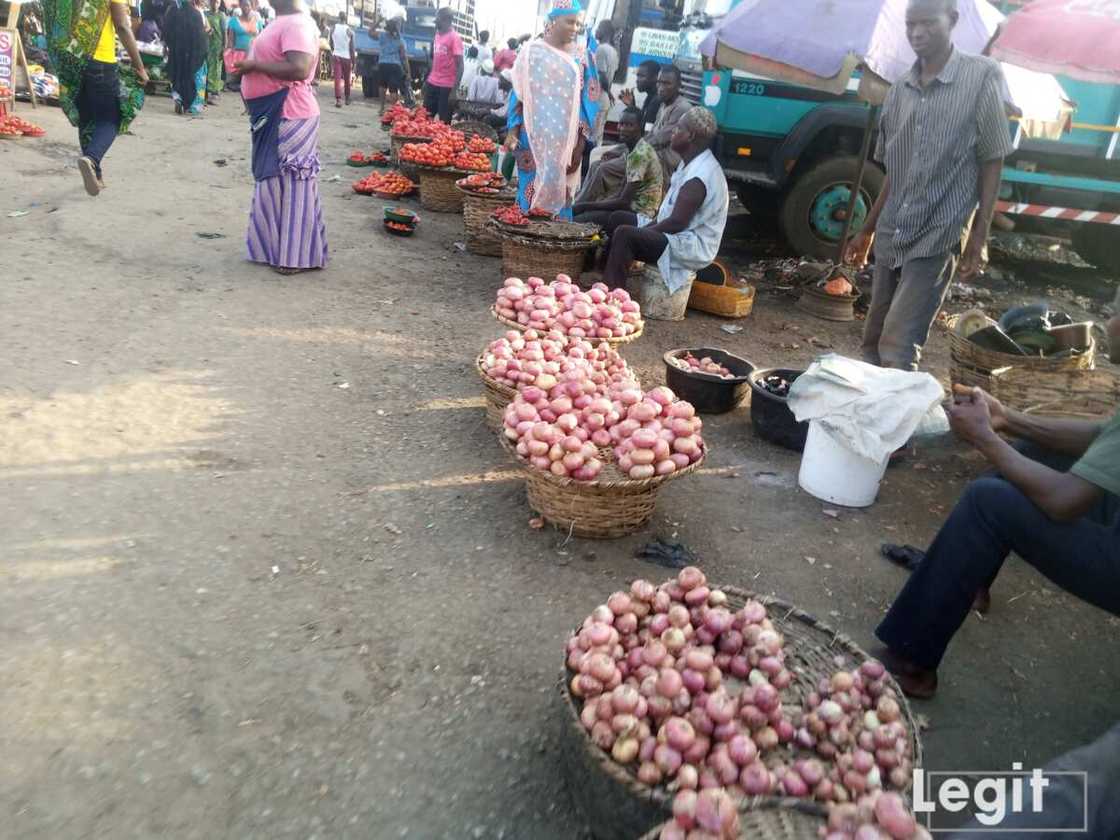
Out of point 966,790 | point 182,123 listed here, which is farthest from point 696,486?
point 182,123

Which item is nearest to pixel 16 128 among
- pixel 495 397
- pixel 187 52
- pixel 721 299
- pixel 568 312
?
pixel 187 52

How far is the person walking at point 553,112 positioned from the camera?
20.7 feet

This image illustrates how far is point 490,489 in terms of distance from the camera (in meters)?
3.52

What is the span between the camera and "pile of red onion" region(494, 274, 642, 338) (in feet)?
13.7

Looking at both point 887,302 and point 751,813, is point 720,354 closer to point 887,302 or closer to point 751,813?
point 887,302

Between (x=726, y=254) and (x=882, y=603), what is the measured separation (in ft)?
21.3

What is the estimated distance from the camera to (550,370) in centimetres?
365

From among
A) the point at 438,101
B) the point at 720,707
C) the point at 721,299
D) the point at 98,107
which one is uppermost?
the point at 438,101

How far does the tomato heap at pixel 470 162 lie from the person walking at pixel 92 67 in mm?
3153

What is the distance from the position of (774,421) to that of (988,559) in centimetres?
198

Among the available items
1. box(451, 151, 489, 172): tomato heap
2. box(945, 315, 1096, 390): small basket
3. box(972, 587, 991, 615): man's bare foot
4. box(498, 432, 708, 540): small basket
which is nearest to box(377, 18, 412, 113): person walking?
box(451, 151, 489, 172): tomato heap

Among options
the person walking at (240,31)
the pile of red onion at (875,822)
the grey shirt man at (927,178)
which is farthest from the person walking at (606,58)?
the pile of red onion at (875,822)

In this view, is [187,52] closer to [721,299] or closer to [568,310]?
[721,299]

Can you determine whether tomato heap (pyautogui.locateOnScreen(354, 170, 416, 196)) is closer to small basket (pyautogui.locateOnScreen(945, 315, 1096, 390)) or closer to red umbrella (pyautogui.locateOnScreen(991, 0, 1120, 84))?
red umbrella (pyautogui.locateOnScreen(991, 0, 1120, 84))
